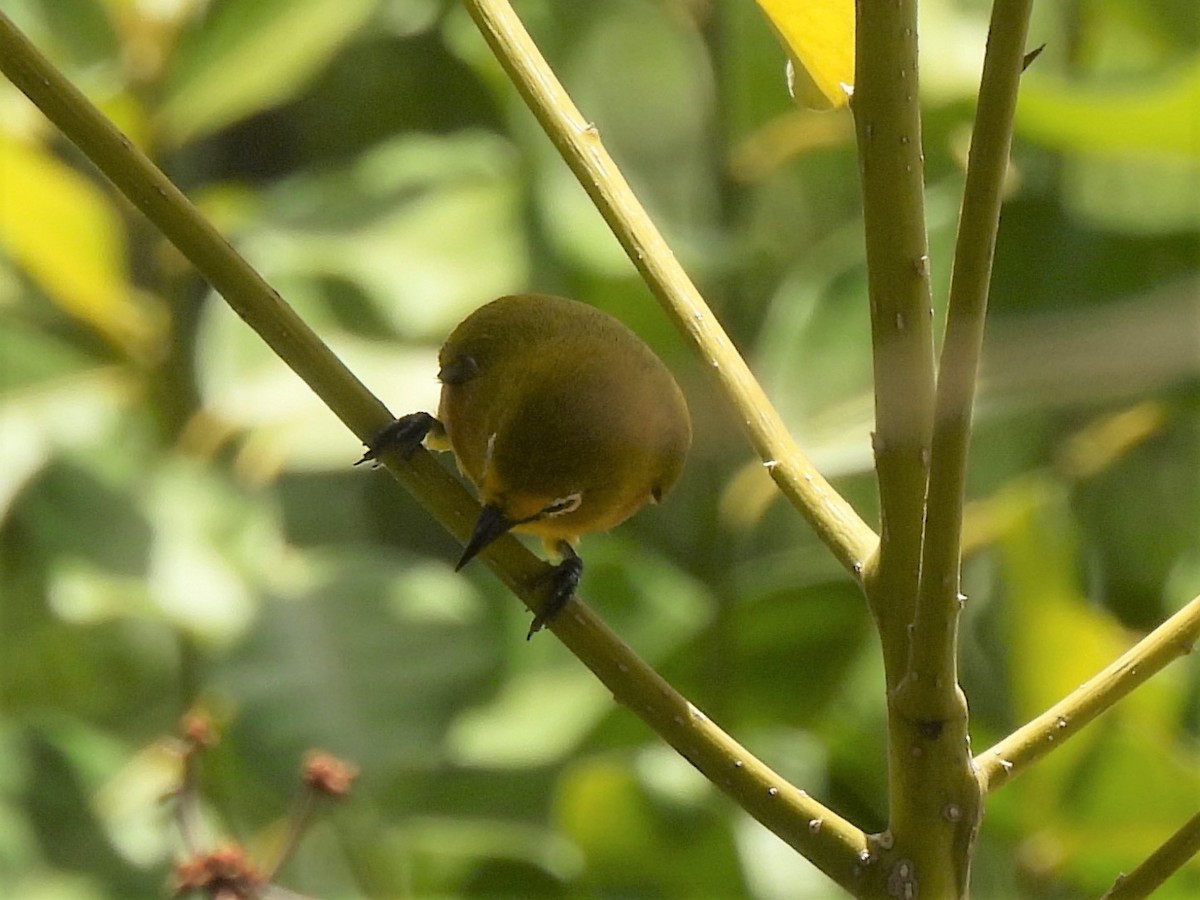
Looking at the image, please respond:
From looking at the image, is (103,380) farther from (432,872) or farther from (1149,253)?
(1149,253)

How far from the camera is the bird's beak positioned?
18.0 inches

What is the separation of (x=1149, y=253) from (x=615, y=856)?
1.92ft

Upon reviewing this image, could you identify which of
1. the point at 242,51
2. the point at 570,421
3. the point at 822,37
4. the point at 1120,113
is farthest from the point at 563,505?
the point at 242,51

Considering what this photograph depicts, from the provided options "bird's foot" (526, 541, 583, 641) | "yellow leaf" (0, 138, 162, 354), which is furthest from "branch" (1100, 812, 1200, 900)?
"yellow leaf" (0, 138, 162, 354)

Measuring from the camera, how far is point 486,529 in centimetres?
48

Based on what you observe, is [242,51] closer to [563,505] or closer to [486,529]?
[563,505]

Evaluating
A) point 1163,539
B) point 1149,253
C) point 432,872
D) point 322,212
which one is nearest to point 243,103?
point 322,212

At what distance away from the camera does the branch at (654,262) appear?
443 millimetres

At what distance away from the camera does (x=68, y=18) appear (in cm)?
111

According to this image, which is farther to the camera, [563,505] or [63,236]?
[63,236]

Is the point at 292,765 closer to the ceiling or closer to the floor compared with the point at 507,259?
closer to the floor

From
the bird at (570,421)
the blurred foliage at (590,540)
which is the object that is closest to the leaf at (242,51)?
the blurred foliage at (590,540)

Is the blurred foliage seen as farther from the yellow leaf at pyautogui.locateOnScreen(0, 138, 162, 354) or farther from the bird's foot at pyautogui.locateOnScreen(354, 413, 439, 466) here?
the bird's foot at pyautogui.locateOnScreen(354, 413, 439, 466)

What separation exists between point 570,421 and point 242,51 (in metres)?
0.55
